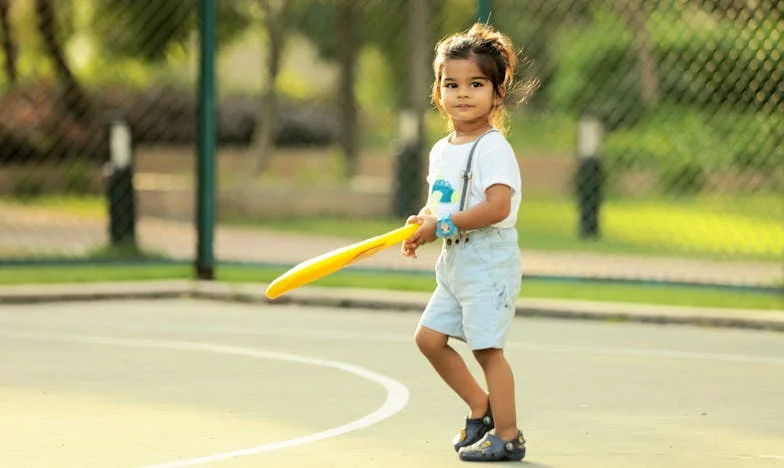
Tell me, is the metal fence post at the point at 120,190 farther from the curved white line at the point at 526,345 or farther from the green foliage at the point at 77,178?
the green foliage at the point at 77,178

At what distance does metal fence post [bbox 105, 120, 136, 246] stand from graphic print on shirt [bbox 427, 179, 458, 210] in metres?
9.63

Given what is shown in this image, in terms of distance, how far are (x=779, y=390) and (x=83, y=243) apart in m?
9.98

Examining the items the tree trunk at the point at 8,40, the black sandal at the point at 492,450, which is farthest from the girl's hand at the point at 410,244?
the tree trunk at the point at 8,40

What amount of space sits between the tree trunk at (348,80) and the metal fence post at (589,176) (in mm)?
3628

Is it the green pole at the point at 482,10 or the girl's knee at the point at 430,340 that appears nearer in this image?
the girl's knee at the point at 430,340

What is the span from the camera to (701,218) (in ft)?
68.4

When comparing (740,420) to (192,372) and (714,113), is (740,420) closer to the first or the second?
(192,372)

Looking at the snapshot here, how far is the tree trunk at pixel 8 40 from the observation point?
19.7 m

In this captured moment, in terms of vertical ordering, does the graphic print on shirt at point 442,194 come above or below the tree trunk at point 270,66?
above

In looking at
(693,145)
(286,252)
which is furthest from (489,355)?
(693,145)

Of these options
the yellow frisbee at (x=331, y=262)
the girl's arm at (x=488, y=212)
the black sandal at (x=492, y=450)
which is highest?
the girl's arm at (x=488, y=212)

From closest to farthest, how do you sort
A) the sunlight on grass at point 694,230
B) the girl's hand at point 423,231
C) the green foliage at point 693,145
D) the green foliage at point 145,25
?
the girl's hand at point 423,231
the green foliage at point 693,145
the sunlight on grass at point 694,230
the green foliage at point 145,25

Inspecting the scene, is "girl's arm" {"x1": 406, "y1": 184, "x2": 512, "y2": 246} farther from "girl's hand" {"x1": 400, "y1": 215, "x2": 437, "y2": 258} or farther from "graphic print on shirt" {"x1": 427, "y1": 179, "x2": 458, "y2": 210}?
"graphic print on shirt" {"x1": 427, "y1": 179, "x2": 458, "y2": 210}

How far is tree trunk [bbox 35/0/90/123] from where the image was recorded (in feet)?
63.0
